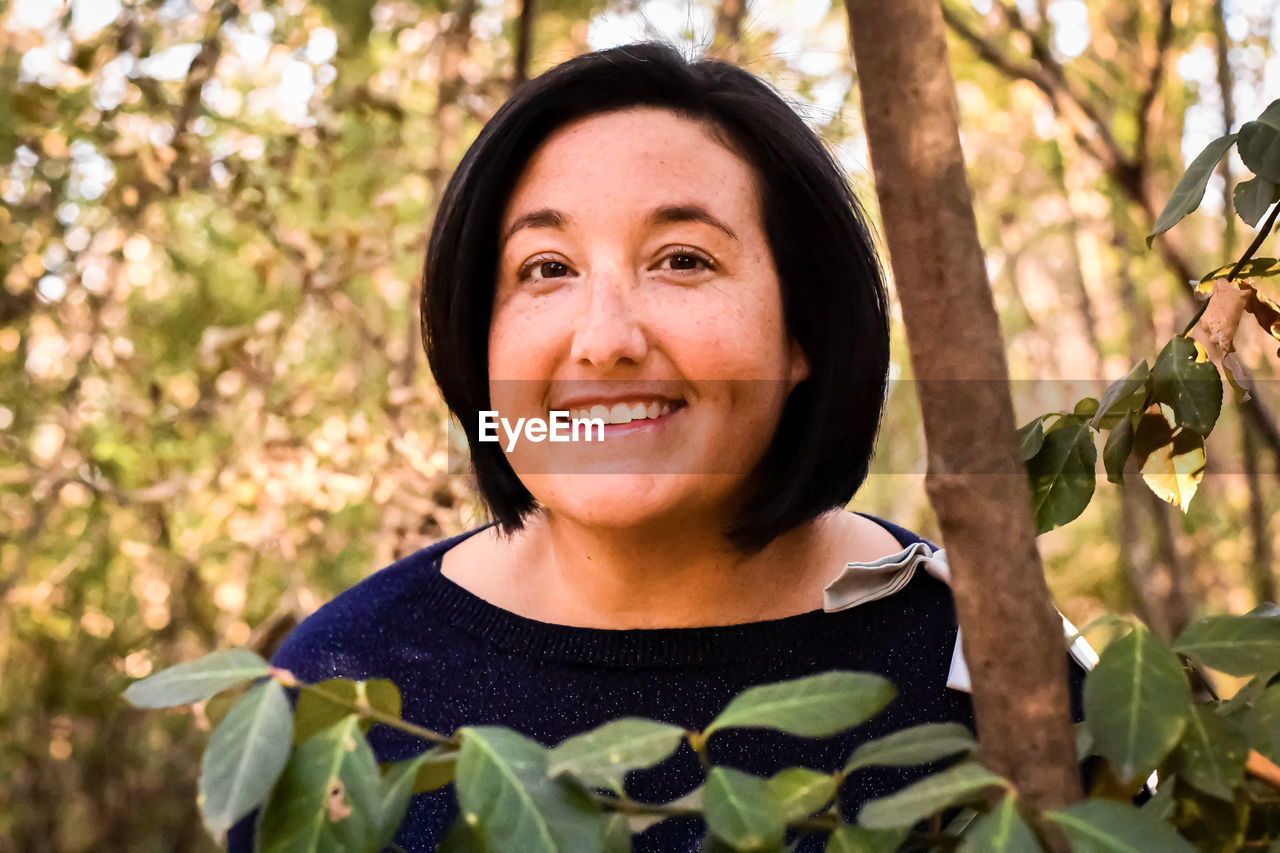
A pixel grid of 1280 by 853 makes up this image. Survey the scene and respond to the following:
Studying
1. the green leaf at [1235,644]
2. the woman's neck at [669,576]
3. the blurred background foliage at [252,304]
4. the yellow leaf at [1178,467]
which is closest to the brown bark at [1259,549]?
the blurred background foliage at [252,304]

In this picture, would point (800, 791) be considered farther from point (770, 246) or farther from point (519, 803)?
point (770, 246)

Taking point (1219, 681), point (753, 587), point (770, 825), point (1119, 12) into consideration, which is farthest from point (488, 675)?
point (1219, 681)

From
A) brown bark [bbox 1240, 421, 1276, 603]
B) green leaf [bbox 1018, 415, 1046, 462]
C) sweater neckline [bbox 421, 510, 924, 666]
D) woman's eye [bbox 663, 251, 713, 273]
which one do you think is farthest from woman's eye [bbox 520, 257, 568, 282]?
brown bark [bbox 1240, 421, 1276, 603]

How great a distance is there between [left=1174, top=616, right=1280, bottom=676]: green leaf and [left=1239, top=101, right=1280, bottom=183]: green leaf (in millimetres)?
236

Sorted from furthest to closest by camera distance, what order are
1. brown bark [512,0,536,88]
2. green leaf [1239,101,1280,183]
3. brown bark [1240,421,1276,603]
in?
brown bark [1240,421,1276,603] → brown bark [512,0,536,88] → green leaf [1239,101,1280,183]

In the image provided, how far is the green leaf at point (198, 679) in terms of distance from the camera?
0.51 meters

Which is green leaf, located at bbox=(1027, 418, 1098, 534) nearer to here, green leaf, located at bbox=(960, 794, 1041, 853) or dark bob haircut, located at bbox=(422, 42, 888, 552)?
green leaf, located at bbox=(960, 794, 1041, 853)

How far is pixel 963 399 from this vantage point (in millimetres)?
437

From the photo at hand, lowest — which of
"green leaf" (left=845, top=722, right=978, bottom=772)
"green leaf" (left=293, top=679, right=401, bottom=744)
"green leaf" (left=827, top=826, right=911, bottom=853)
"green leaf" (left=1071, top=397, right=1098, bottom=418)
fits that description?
"green leaf" (left=827, top=826, right=911, bottom=853)

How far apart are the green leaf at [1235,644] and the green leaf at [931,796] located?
137 mm

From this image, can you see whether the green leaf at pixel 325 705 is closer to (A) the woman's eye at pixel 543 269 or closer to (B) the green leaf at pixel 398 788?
(B) the green leaf at pixel 398 788

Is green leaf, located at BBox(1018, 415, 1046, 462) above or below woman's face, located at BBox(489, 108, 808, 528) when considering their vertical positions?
below

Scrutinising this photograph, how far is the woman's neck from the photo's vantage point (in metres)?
1.33

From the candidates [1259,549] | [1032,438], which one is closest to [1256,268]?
[1032,438]
